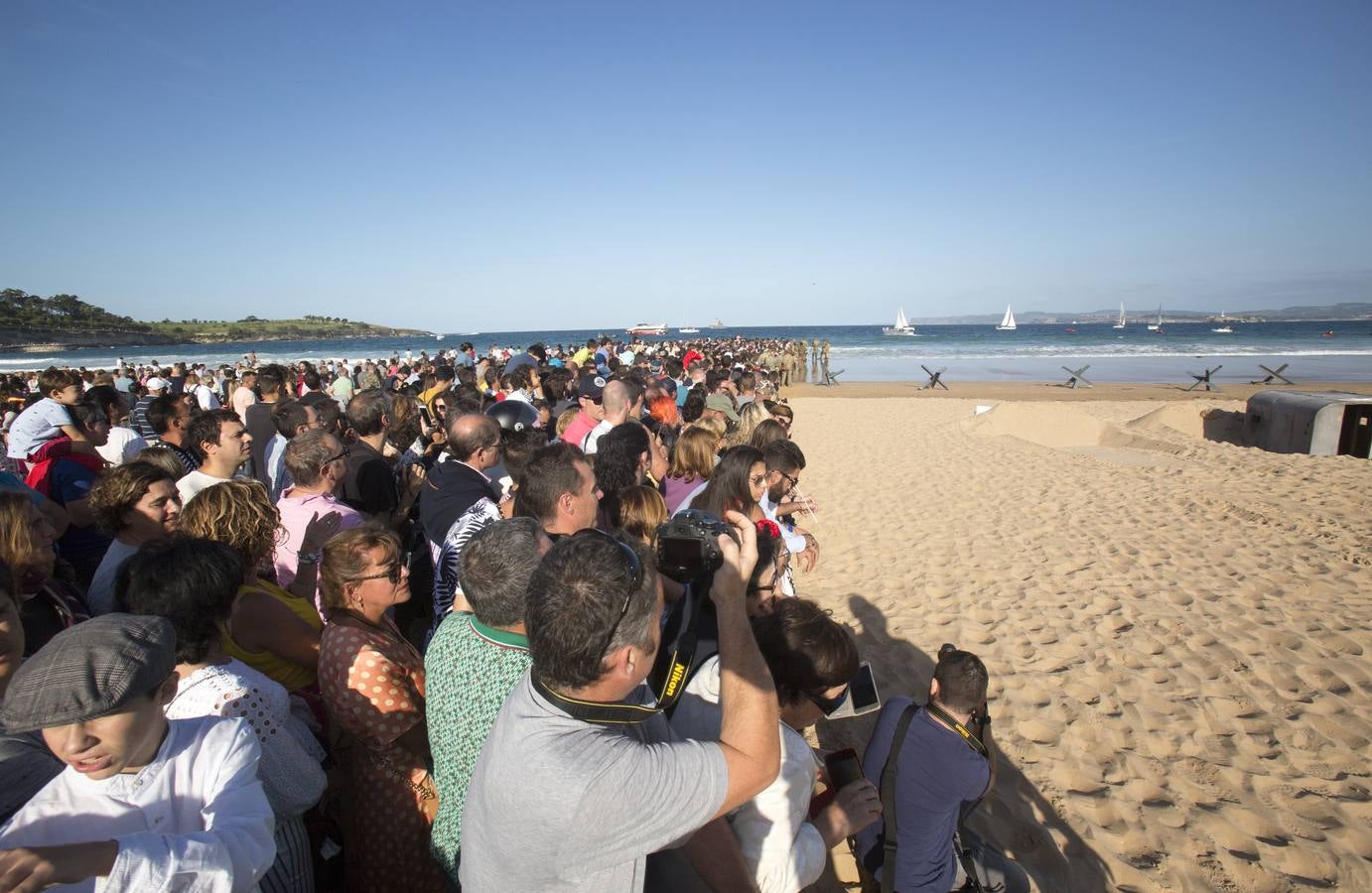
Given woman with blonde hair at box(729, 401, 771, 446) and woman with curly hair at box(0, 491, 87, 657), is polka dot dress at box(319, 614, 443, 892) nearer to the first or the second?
woman with curly hair at box(0, 491, 87, 657)

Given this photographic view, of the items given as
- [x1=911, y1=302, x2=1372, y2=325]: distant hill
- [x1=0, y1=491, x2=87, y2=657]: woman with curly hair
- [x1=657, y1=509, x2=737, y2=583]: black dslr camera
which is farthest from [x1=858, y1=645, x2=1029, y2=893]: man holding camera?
[x1=911, y1=302, x2=1372, y2=325]: distant hill

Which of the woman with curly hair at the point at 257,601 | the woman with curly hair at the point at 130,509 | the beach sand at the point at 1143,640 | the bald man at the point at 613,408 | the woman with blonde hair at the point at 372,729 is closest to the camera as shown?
the woman with blonde hair at the point at 372,729

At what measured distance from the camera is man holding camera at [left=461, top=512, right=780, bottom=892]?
1.19 m

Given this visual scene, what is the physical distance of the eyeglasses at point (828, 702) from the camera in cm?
187

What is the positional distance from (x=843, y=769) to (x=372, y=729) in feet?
4.94

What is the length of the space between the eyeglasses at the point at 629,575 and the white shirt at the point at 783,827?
1.80 feet

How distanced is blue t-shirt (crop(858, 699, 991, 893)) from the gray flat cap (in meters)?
2.15

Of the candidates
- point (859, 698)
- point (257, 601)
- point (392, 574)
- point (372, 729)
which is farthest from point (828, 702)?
point (257, 601)

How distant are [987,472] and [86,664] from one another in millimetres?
10851

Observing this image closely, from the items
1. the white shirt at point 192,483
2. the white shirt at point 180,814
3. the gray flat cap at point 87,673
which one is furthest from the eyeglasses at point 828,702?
the white shirt at point 192,483

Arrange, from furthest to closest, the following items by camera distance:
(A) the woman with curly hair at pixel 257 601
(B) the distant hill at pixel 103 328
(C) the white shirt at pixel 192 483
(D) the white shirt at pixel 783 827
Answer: (B) the distant hill at pixel 103 328, (C) the white shirt at pixel 192 483, (A) the woman with curly hair at pixel 257 601, (D) the white shirt at pixel 783 827

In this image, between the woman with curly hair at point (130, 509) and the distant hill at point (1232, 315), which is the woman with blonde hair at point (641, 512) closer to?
the woman with curly hair at point (130, 509)

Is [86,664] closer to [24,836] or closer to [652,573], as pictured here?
[24,836]

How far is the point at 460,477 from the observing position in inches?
139
